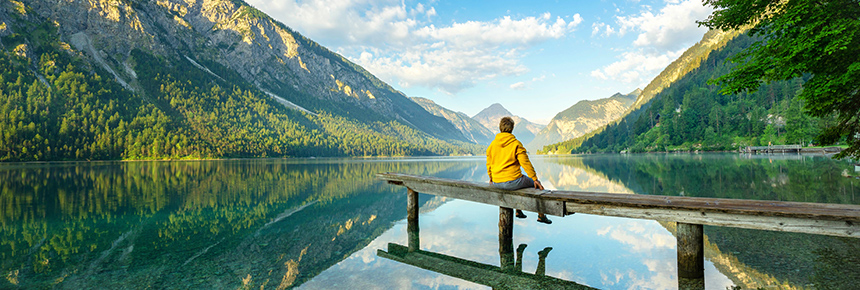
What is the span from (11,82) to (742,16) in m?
223

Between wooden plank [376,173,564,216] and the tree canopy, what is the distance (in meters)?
6.61

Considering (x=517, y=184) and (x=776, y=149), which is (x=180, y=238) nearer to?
(x=517, y=184)

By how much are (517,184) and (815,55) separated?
27.7 ft

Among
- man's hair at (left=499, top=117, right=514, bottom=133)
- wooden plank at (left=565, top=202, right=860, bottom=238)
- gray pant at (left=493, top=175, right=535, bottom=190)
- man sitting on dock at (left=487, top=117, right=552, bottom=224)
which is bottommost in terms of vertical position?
wooden plank at (left=565, top=202, right=860, bottom=238)

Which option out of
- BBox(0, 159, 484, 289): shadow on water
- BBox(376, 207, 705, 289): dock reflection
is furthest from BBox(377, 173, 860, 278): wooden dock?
BBox(0, 159, 484, 289): shadow on water

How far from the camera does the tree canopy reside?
8.99 meters

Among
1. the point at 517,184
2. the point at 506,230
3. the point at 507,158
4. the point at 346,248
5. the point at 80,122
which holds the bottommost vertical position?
the point at 346,248

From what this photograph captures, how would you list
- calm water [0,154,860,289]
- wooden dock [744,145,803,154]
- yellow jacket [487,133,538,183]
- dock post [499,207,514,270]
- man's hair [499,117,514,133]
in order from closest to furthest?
calm water [0,154,860,289]
yellow jacket [487,133,538,183]
man's hair [499,117,514,133]
dock post [499,207,514,270]
wooden dock [744,145,803,154]

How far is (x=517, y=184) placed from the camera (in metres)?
9.71

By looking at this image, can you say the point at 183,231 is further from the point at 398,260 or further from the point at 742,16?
the point at 742,16

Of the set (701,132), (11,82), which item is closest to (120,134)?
(11,82)

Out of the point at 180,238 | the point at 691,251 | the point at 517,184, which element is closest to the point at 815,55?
the point at 691,251

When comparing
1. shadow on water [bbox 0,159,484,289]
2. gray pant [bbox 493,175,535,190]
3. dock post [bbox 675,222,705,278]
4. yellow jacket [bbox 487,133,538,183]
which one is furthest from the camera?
gray pant [bbox 493,175,535,190]

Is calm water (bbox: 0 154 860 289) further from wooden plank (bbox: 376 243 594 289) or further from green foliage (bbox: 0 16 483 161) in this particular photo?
green foliage (bbox: 0 16 483 161)
